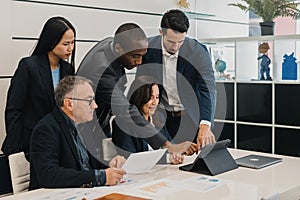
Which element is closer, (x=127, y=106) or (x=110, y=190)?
(x=110, y=190)

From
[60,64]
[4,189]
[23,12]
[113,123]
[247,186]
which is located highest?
[23,12]

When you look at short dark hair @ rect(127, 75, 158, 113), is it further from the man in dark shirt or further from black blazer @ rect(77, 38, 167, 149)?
the man in dark shirt

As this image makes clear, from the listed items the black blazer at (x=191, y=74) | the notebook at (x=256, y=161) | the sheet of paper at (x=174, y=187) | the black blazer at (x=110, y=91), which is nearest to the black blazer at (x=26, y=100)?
the black blazer at (x=110, y=91)

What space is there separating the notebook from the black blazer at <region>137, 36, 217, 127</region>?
52 cm

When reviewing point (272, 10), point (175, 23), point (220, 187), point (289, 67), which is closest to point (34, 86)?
point (175, 23)

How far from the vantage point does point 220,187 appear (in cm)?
194

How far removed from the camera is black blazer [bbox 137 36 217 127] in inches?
117

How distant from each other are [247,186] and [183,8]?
270 cm

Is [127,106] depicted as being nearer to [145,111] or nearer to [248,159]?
[145,111]

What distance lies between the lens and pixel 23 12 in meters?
3.10

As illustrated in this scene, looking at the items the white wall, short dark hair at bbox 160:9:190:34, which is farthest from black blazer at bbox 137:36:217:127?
the white wall

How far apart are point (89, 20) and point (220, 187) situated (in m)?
2.08

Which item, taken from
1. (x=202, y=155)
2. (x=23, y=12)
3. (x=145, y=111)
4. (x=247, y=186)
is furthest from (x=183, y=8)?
(x=247, y=186)

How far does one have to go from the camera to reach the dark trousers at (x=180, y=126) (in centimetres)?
302
